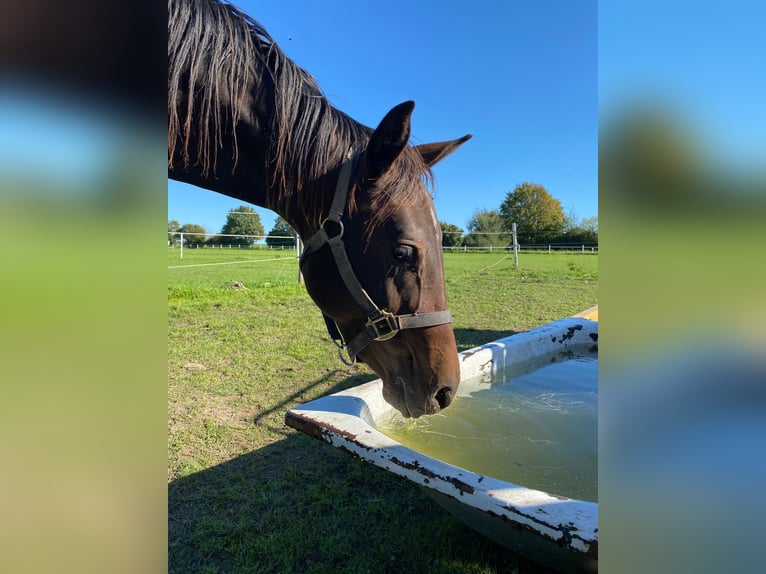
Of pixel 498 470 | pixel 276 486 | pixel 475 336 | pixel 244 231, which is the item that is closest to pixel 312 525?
pixel 276 486

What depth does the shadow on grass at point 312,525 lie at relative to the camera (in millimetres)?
1796

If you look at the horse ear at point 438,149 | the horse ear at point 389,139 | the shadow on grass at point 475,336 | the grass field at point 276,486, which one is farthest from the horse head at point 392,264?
the shadow on grass at point 475,336

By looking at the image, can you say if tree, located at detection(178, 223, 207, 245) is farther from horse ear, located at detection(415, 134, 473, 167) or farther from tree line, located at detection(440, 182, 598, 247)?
horse ear, located at detection(415, 134, 473, 167)

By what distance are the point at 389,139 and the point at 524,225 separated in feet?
74.9

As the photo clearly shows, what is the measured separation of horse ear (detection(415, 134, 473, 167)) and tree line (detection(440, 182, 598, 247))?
54.0ft

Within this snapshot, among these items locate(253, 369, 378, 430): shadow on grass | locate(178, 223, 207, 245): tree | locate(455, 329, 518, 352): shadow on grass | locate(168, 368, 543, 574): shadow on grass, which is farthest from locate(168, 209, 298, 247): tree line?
locate(168, 368, 543, 574): shadow on grass

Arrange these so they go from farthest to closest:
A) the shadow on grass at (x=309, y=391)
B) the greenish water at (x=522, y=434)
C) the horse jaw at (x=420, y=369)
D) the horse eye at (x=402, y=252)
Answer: the shadow on grass at (x=309, y=391) → the greenish water at (x=522, y=434) → the horse jaw at (x=420, y=369) → the horse eye at (x=402, y=252)

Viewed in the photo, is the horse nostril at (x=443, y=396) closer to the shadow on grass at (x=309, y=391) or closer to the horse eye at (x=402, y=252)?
the horse eye at (x=402, y=252)

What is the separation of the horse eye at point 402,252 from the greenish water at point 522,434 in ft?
4.87

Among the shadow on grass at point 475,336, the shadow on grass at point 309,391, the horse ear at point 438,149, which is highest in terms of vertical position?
the horse ear at point 438,149
